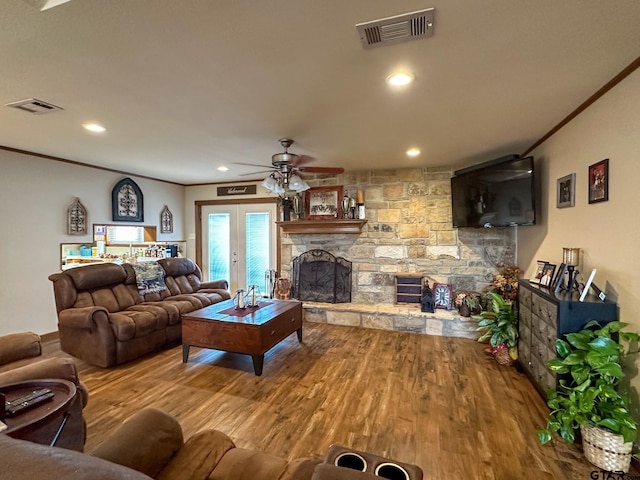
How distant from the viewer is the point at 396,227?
194 inches

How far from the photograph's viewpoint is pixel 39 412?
1365 mm

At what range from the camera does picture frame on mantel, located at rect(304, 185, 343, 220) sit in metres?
5.16

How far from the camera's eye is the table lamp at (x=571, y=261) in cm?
242

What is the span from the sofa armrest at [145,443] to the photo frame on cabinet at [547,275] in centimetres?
298

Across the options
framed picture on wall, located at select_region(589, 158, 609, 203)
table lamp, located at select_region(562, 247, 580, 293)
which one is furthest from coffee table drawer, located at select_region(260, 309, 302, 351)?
framed picture on wall, located at select_region(589, 158, 609, 203)

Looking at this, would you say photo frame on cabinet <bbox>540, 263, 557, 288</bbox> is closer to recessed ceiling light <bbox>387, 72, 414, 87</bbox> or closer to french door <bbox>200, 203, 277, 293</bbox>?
recessed ceiling light <bbox>387, 72, 414, 87</bbox>

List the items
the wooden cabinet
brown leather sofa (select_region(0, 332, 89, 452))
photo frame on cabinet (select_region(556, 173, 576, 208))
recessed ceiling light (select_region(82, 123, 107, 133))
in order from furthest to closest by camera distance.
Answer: recessed ceiling light (select_region(82, 123, 107, 133)), photo frame on cabinet (select_region(556, 173, 576, 208)), the wooden cabinet, brown leather sofa (select_region(0, 332, 89, 452))

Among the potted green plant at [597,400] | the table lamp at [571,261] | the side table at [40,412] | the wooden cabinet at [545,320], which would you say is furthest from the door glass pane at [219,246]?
the potted green plant at [597,400]

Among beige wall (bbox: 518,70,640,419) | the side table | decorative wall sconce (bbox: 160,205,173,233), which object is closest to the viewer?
the side table

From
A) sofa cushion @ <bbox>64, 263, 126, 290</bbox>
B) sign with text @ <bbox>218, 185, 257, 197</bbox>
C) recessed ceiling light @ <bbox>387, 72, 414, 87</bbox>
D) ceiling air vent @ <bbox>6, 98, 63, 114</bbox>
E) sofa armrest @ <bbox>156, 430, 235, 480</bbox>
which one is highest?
ceiling air vent @ <bbox>6, 98, 63, 114</bbox>

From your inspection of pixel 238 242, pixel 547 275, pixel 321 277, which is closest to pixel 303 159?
pixel 321 277

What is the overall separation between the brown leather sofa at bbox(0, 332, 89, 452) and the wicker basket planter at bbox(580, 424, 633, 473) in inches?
115

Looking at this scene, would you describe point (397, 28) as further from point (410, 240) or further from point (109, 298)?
point (109, 298)

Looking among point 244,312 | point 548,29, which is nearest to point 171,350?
point 244,312
